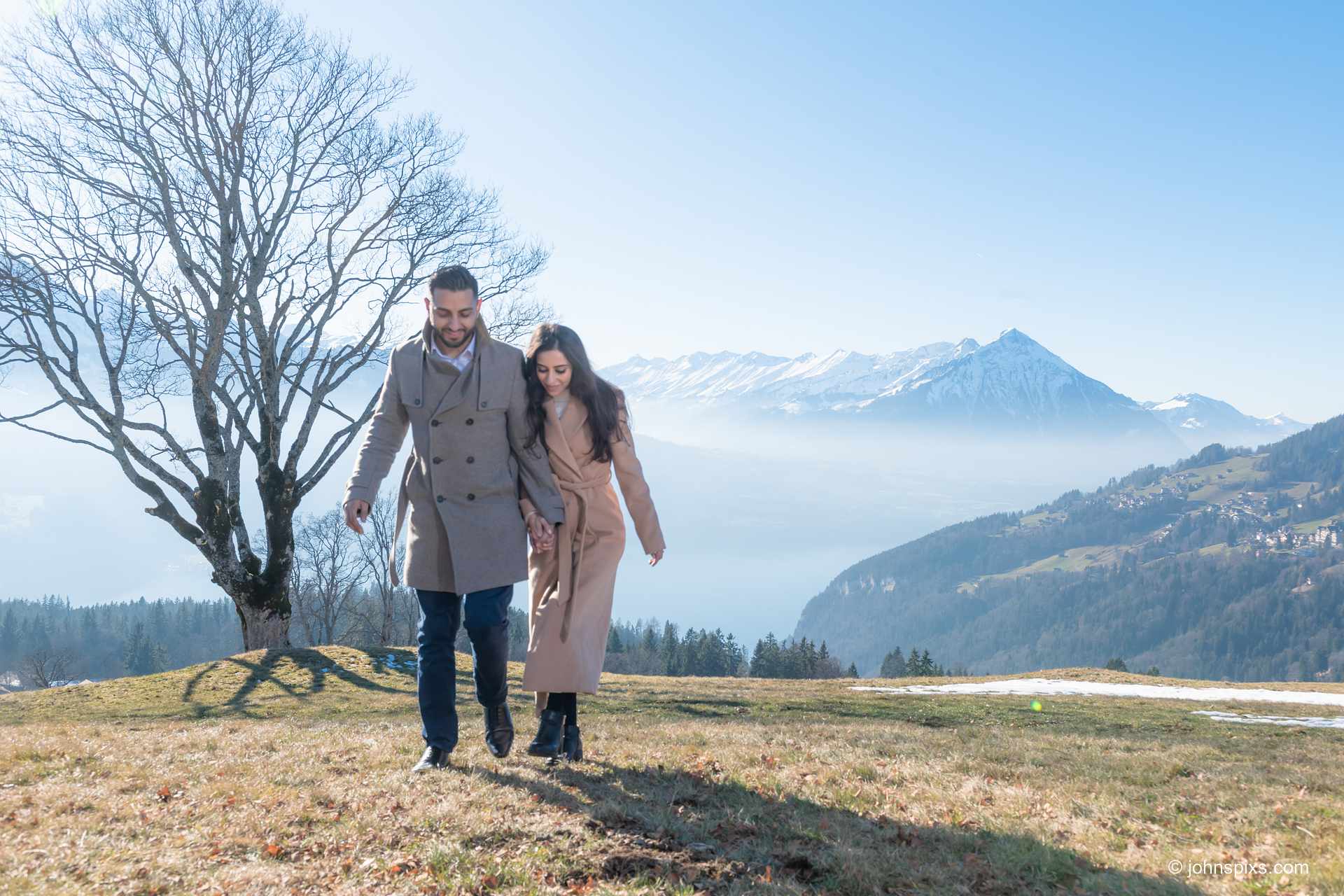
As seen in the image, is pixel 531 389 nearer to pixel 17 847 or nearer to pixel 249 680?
pixel 17 847

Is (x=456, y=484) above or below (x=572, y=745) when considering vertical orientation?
above

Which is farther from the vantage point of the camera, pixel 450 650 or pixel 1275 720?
pixel 1275 720

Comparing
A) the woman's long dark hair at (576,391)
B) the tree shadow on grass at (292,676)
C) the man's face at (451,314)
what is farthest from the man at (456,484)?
the tree shadow on grass at (292,676)

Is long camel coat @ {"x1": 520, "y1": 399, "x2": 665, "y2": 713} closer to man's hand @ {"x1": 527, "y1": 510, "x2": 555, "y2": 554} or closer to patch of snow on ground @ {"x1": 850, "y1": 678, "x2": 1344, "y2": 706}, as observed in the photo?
man's hand @ {"x1": 527, "y1": 510, "x2": 555, "y2": 554}

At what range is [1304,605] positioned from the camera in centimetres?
19962

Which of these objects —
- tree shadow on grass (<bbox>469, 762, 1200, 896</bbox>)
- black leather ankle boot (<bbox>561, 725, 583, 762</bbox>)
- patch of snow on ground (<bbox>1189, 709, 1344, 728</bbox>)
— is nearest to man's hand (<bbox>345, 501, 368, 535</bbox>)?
tree shadow on grass (<bbox>469, 762, 1200, 896</bbox>)

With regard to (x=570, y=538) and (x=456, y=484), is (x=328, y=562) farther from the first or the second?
(x=456, y=484)

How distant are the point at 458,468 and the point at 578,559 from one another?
1.12m

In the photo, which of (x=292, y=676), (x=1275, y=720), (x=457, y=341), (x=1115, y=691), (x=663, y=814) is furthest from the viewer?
(x=1115, y=691)

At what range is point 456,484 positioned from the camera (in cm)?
559

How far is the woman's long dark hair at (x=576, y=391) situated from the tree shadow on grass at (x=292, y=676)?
9.76 m

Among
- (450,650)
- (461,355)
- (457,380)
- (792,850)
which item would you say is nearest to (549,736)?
(450,650)

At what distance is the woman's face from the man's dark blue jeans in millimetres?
1456

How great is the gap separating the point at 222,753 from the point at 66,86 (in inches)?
605
